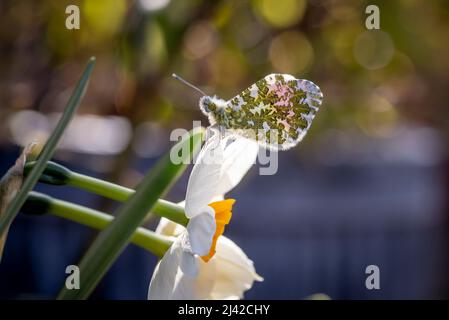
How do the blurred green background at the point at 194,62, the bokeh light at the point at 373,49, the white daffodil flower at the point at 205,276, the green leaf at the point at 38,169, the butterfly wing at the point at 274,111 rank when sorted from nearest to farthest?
the green leaf at the point at 38,169
the white daffodil flower at the point at 205,276
the butterfly wing at the point at 274,111
the blurred green background at the point at 194,62
the bokeh light at the point at 373,49

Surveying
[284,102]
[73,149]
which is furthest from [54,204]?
[73,149]

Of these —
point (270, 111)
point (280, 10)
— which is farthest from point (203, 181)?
point (280, 10)

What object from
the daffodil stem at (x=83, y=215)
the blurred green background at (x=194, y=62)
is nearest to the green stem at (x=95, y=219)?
the daffodil stem at (x=83, y=215)

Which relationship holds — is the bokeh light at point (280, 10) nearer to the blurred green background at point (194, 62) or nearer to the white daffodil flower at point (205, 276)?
the blurred green background at point (194, 62)

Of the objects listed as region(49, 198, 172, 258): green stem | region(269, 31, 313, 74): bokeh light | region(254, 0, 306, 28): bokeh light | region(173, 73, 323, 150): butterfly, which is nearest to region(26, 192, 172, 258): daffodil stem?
region(49, 198, 172, 258): green stem

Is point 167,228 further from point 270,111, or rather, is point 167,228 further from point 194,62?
point 194,62
